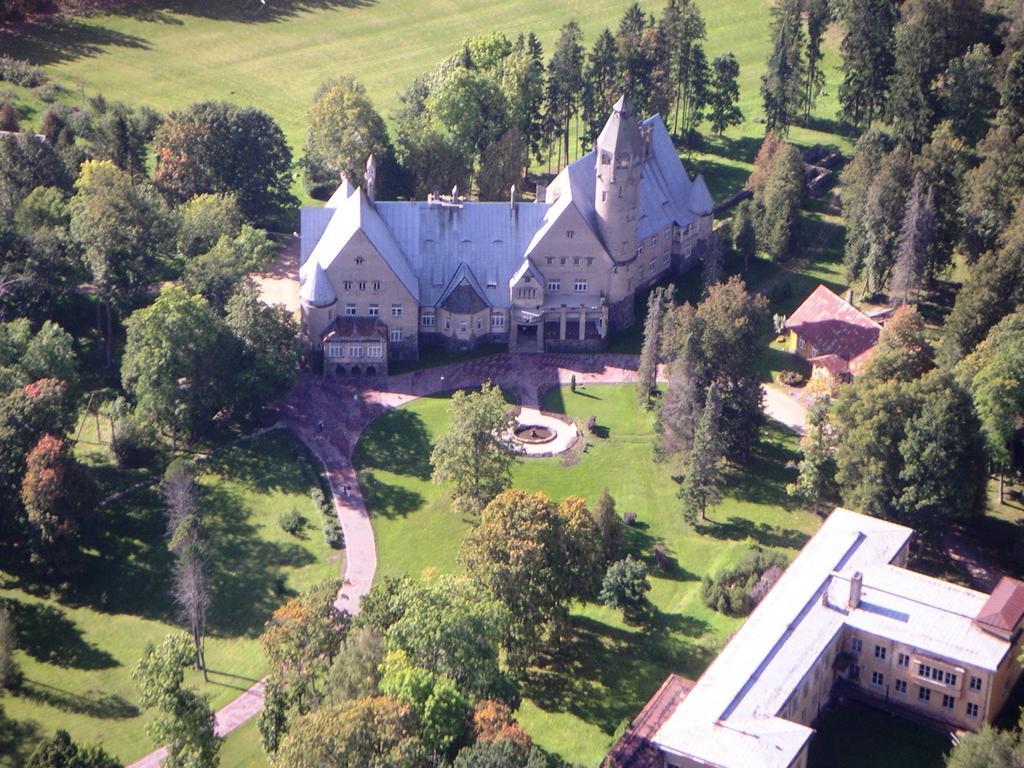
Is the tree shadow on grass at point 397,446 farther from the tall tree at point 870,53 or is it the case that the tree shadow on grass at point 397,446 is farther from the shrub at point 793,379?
the tall tree at point 870,53

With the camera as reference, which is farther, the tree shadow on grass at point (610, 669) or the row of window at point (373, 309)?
the row of window at point (373, 309)

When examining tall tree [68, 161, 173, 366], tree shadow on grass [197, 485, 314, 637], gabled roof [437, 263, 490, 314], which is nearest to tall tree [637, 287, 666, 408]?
gabled roof [437, 263, 490, 314]

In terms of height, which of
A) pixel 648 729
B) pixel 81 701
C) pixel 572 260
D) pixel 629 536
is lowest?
pixel 81 701

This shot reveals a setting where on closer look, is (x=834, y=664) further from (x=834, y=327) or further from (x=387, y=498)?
(x=834, y=327)

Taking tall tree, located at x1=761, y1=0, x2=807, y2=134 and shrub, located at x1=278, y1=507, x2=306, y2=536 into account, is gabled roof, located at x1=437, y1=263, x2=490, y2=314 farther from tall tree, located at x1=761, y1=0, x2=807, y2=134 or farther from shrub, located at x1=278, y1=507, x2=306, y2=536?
tall tree, located at x1=761, y1=0, x2=807, y2=134

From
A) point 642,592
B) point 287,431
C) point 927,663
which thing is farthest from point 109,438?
point 927,663

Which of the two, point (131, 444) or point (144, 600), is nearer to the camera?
point (144, 600)

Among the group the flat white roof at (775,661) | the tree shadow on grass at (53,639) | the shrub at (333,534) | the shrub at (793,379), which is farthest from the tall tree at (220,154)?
the flat white roof at (775,661)

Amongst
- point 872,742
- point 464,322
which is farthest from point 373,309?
point 872,742

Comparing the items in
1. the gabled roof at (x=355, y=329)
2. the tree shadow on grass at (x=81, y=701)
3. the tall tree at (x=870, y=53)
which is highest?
the tall tree at (x=870, y=53)
